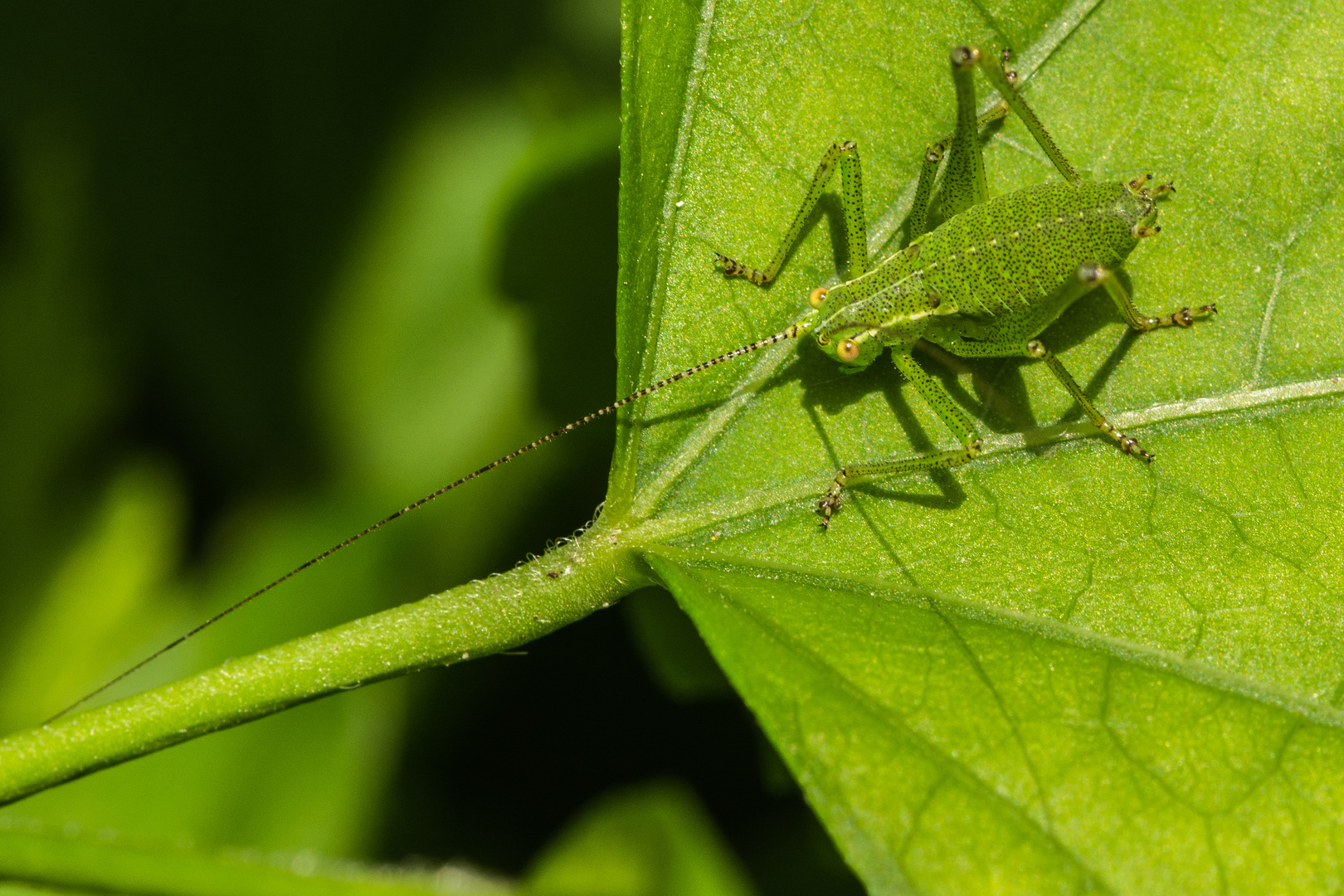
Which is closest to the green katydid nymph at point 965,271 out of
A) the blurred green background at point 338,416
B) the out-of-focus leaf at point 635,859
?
the blurred green background at point 338,416

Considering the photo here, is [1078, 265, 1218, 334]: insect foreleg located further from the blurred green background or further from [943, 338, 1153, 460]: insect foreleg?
the blurred green background

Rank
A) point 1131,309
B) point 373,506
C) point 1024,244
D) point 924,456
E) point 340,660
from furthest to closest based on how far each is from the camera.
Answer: point 373,506, point 1024,244, point 1131,309, point 924,456, point 340,660

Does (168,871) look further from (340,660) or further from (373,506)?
(373,506)

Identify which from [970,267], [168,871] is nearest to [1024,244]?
[970,267]

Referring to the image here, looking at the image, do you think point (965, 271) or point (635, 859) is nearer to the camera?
point (635, 859)

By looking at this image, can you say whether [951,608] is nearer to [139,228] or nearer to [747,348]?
[747,348]

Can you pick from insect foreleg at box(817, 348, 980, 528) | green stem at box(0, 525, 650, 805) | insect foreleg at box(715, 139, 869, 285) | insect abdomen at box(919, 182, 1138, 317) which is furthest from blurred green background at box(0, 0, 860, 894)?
insect abdomen at box(919, 182, 1138, 317)

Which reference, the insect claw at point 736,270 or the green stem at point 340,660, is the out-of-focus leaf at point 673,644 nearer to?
the green stem at point 340,660
